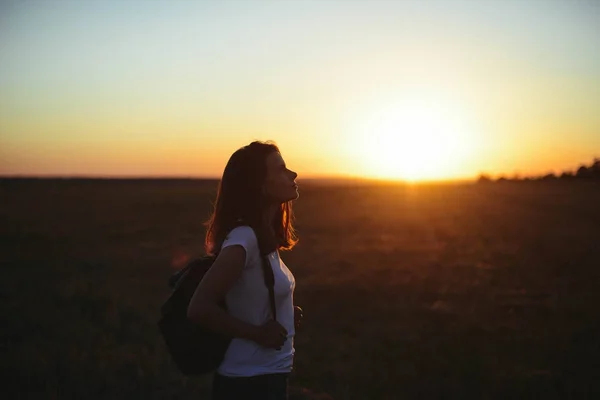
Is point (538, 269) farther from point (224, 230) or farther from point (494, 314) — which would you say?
point (224, 230)

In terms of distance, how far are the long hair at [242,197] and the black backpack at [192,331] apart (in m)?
0.09

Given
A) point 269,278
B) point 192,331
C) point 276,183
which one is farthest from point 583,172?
point 192,331

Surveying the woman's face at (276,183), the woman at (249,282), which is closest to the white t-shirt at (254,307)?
the woman at (249,282)

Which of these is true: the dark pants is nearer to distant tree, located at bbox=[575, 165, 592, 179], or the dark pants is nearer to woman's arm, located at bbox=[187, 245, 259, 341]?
woman's arm, located at bbox=[187, 245, 259, 341]

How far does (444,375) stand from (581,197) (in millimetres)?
14986

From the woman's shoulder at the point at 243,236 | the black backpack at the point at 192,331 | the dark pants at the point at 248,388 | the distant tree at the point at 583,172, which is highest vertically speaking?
the distant tree at the point at 583,172

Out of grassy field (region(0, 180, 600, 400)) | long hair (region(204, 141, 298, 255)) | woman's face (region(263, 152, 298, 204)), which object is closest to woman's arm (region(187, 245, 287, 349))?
long hair (region(204, 141, 298, 255))

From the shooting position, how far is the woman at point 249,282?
1951mm

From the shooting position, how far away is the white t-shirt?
202 centimetres

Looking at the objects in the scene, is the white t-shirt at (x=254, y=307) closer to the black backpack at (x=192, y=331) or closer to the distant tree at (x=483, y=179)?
the black backpack at (x=192, y=331)

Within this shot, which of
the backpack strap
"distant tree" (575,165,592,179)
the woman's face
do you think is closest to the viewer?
the backpack strap

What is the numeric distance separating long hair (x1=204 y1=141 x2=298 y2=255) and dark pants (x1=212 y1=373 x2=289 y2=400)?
0.42 metres

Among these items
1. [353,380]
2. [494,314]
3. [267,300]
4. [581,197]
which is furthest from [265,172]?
[581,197]

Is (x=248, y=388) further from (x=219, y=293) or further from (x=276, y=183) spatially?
(x=276, y=183)
